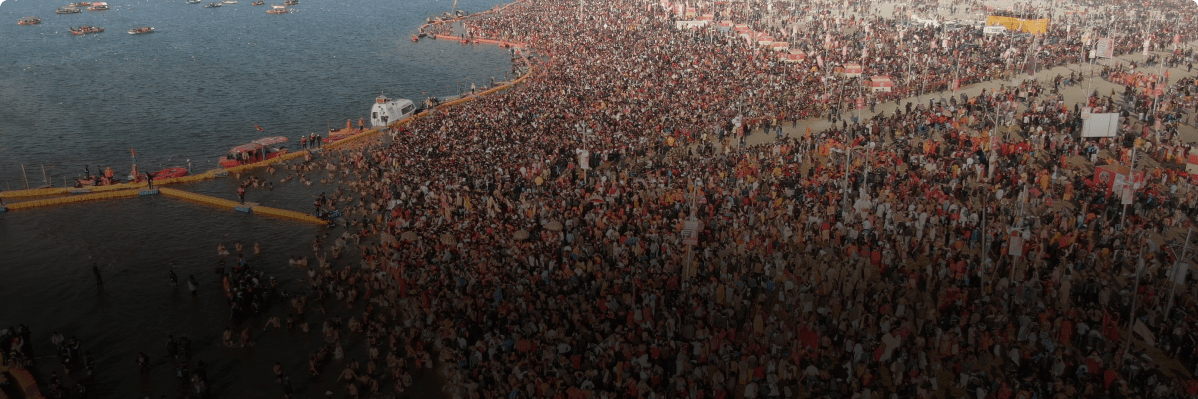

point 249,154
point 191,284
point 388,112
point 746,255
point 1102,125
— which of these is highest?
point 1102,125

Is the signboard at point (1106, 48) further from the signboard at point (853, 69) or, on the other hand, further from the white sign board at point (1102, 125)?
the white sign board at point (1102, 125)

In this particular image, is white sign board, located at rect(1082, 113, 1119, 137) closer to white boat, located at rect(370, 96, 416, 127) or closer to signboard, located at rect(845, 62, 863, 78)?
signboard, located at rect(845, 62, 863, 78)

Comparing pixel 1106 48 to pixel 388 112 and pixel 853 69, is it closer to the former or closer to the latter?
pixel 853 69

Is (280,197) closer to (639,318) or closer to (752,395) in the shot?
(639,318)

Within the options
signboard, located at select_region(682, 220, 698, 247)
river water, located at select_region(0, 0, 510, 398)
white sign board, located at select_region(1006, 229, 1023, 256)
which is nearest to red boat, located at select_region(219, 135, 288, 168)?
river water, located at select_region(0, 0, 510, 398)

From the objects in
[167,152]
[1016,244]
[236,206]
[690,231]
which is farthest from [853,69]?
[167,152]
